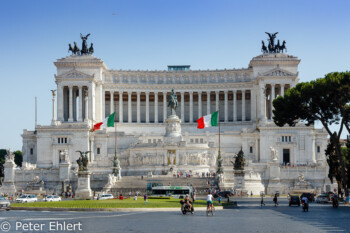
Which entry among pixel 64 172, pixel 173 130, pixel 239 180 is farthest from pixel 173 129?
pixel 239 180

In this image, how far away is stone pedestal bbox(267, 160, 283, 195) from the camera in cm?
9343

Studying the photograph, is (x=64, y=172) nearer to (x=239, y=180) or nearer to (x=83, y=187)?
(x=83, y=187)

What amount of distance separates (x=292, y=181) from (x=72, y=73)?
5420cm

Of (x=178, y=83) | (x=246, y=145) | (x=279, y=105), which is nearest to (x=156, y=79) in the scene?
(x=178, y=83)

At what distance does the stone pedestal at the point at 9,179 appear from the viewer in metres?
96.0

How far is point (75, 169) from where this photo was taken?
99938 mm

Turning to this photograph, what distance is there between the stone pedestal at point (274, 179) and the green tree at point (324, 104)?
13797 mm

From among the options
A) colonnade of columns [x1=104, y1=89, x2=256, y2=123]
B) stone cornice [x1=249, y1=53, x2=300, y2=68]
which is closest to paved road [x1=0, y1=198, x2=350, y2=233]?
stone cornice [x1=249, y1=53, x2=300, y2=68]

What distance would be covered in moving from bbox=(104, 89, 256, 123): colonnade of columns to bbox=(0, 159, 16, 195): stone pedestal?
122 feet

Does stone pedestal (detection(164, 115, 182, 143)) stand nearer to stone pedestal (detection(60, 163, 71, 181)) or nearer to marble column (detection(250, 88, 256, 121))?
stone pedestal (detection(60, 163, 71, 181))

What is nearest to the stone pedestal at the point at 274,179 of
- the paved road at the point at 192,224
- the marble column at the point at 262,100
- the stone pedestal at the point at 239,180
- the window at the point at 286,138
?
the stone pedestal at the point at 239,180

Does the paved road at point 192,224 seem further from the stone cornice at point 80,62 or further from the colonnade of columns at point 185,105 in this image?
the stone cornice at point 80,62

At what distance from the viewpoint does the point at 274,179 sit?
94.8 m

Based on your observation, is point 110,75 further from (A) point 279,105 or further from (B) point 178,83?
(A) point 279,105
